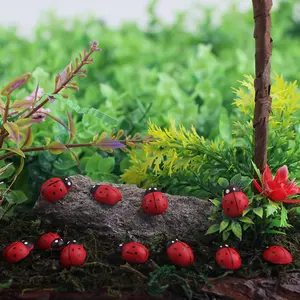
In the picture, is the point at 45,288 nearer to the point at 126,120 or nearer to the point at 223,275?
the point at 223,275

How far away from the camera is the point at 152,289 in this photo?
0.93 metres

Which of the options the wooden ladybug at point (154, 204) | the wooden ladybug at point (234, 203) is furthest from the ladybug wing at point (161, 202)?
the wooden ladybug at point (234, 203)

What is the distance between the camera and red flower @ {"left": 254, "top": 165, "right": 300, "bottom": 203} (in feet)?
3.35

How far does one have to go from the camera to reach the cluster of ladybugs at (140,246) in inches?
38.1

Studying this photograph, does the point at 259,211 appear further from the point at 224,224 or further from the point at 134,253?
the point at 134,253

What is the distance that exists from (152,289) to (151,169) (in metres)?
0.37

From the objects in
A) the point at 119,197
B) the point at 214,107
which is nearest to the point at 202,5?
the point at 214,107

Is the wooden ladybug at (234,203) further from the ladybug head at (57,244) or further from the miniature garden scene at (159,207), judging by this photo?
the ladybug head at (57,244)

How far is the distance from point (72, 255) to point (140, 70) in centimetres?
122

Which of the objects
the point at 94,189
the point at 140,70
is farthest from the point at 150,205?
the point at 140,70

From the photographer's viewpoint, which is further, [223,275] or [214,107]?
[214,107]

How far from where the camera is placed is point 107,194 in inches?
41.3

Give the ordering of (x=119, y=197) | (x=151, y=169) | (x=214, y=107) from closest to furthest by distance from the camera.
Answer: (x=119, y=197), (x=151, y=169), (x=214, y=107)

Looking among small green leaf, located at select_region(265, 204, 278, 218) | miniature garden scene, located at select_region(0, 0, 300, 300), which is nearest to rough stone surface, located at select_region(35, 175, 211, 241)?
miniature garden scene, located at select_region(0, 0, 300, 300)
